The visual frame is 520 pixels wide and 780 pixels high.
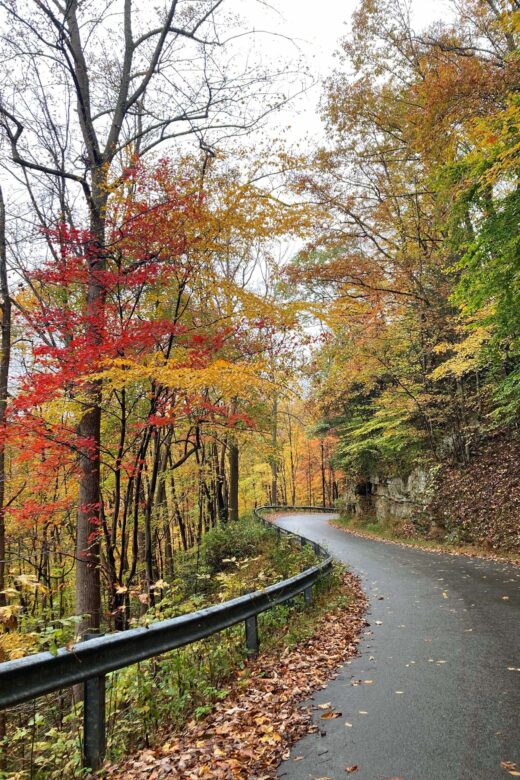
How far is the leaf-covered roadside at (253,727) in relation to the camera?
10.8 ft

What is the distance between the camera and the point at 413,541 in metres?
18.2

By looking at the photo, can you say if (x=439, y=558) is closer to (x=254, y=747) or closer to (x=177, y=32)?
(x=254, y=747)

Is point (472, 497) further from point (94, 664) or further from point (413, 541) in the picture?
point (94, 664)

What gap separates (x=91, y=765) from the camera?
325cm

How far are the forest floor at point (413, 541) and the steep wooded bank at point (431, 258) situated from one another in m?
0.56

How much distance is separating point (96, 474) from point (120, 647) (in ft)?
19.4

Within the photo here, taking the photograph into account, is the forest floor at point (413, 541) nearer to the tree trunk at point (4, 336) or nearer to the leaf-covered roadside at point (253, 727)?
the leaf-covered roadside at point (253, 727)

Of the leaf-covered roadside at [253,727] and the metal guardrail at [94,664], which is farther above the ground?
the metal guardrail at [94,664]

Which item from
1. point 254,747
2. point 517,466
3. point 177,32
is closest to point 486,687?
point 254,747

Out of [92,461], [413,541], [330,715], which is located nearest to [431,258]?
[413,541]

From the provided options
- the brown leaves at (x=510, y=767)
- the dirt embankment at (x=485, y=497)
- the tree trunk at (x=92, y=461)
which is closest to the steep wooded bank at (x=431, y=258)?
the dirt embankment at (x=485, y=497)

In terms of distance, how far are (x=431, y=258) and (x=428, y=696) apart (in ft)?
52.0

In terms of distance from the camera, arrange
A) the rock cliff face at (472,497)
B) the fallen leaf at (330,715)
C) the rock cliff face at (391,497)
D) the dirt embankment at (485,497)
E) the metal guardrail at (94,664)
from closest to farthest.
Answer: the metal guardrail at (94,664)
the fallen leaf at (330,715)
the dirt embankment at (485,497)
the rock cliff face at (472,497)
the rock cliff face at (391,497)

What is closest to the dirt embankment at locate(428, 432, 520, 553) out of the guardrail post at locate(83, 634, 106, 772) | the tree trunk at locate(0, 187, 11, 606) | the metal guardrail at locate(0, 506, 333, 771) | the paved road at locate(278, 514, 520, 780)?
the paved road at locate(278, 514, 520, 780)
